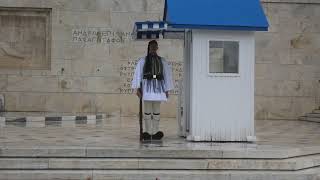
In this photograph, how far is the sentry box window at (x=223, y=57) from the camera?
1009cm

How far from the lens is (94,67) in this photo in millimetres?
19453

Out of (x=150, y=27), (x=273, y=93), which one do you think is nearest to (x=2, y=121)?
(x=150, y=27)

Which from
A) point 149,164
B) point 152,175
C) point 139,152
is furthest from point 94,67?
point 152,175

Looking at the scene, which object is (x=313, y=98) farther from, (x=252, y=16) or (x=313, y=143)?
(x=252, y=16)

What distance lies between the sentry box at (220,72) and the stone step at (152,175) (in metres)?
1.66

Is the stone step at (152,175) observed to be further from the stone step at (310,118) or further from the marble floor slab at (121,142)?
the stone step at (310,118)

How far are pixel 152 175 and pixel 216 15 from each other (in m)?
3.33

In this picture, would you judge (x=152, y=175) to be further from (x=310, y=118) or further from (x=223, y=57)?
(x=310, y=118)

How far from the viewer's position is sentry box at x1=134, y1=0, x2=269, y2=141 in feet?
32.9

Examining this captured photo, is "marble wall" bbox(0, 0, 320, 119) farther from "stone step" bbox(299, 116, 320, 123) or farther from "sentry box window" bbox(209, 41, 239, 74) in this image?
"sentry box window" bbox(209, 41, 239, 74)

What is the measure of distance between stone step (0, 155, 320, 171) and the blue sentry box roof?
249cm

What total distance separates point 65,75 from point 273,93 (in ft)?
24.1

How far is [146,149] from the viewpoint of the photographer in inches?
344

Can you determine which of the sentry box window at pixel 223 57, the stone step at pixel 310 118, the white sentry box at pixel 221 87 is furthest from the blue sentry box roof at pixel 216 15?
the stone step at pixel 310 118
